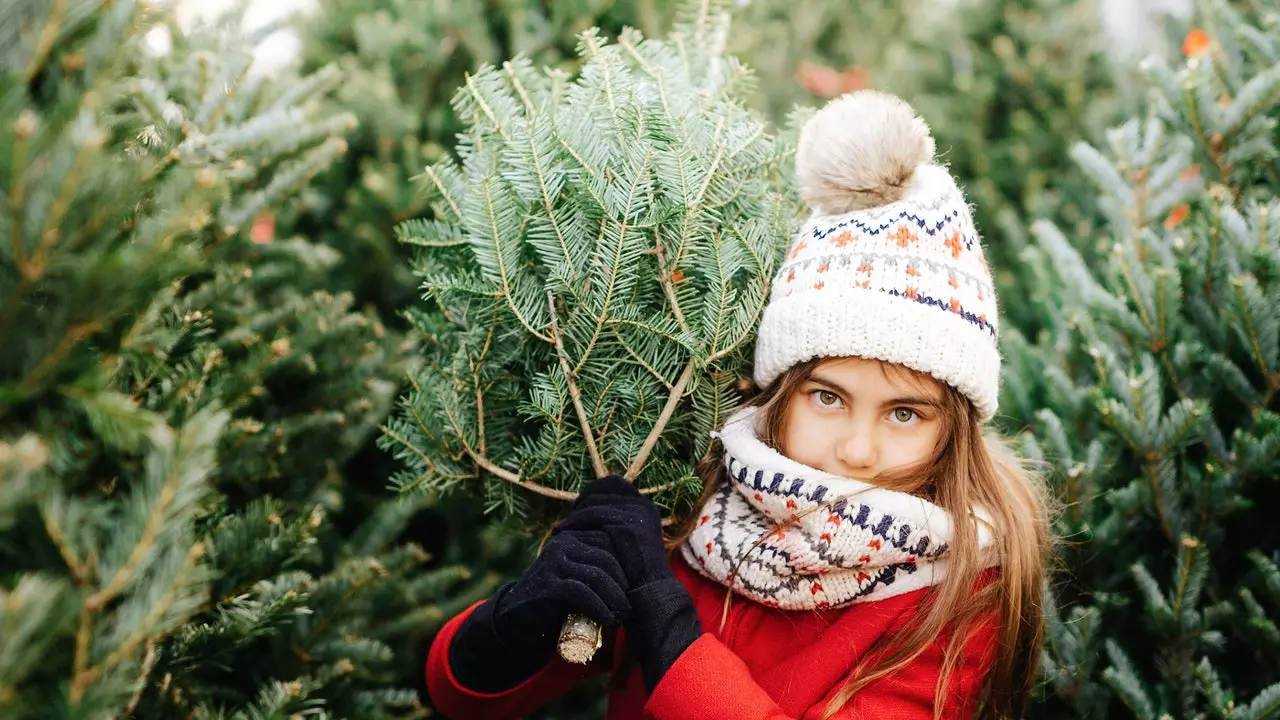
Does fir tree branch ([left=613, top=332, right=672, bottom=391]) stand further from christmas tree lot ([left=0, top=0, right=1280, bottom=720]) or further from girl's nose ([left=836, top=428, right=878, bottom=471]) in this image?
girl's nose ([left=836, top=428, right=878, bottom=471])

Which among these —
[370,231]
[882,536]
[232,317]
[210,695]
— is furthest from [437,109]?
[882,536]

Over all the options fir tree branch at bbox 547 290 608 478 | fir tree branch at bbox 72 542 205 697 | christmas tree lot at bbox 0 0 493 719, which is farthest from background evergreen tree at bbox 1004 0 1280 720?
fir tree branch at bbox 72 542 205 697

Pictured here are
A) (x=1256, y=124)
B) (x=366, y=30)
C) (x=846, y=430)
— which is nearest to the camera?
(x=846, y=430)

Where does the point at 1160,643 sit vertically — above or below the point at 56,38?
below

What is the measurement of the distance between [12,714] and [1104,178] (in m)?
2.64

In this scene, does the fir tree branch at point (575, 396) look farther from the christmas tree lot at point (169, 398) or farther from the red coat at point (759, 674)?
the christmas tree lot at point (169, 398)

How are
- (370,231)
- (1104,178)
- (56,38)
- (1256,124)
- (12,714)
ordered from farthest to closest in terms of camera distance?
(370,231)
(1104,178)
(1256,124)
(56,38)
(12,714)

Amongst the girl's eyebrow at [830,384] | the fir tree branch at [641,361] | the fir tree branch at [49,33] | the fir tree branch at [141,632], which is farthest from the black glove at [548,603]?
the fir tree branch at [49,33]

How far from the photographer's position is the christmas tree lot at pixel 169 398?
0.90 meters

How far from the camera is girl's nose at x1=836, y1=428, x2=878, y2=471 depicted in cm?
152

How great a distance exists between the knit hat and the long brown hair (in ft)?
0.20

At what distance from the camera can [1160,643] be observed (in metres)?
1.95

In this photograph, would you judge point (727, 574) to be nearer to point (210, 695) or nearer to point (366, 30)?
point (210, 695)

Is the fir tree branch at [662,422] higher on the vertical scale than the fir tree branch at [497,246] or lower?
lower
